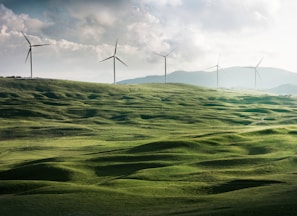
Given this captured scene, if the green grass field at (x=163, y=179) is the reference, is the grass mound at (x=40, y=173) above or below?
below

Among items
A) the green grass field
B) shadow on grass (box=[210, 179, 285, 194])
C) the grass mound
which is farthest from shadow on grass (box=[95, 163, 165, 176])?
shadow on grass (box=[210, 179, 285, 194])

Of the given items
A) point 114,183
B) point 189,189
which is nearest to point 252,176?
point 189,189

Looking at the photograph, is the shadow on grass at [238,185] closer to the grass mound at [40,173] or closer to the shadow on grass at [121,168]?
the shadow on grass at [121,168]

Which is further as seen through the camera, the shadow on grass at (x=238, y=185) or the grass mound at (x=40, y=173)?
the grass mound at (x=40, y=173)

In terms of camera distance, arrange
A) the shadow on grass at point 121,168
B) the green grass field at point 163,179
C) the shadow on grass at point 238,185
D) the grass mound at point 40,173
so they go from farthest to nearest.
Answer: the shadow on grass at point 121,168
the grass mound at point 40,173
the shadow on grass at point 238,185
the green grass field at point 163,179

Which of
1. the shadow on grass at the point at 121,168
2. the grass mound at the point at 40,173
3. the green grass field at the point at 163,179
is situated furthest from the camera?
the shadow on grass at the point at 121,168

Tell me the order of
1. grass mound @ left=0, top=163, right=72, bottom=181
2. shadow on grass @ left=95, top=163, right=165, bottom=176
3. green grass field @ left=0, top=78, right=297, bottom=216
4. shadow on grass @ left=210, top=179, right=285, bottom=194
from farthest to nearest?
shadow on grass @ left=95, top=163, right=165, bottom=176 → grass mound @ left=0, top=163, right=72, bottom=181 → shadow on grass @ left=210, top=179, right=285, bottom=194 → green grass field @ left=0, top=78, right=297, bottom=216

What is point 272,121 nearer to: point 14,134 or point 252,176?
point 14,134

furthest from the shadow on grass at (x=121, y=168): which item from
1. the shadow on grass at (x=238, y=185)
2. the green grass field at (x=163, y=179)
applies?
the shadow on grass at (x=238, y=185)

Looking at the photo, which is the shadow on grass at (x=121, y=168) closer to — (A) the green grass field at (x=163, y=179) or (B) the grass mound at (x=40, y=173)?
(A) the green grass field at (x=163, y=179)

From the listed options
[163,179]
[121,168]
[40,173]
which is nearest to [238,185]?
[163,179]

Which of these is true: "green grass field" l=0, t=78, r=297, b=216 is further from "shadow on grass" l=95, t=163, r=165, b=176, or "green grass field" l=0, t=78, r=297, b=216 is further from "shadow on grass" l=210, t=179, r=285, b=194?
"shadow on grass" l=95, t=163, r=165, b=176

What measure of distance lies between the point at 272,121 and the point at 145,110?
55512 millimetres

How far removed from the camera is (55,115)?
18350cm
